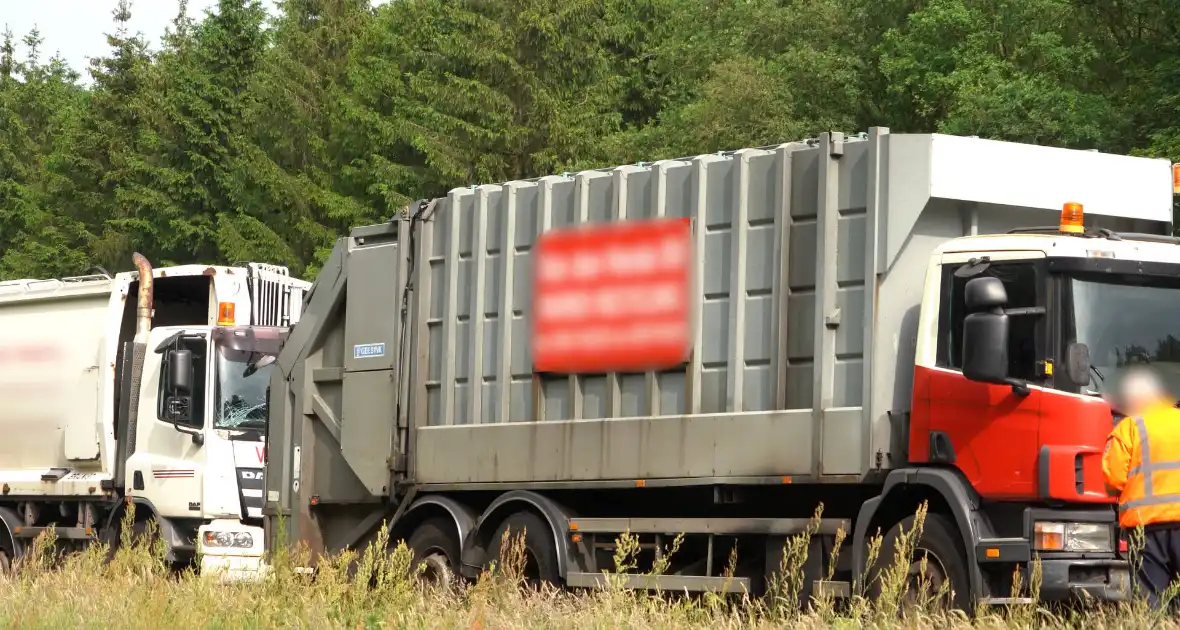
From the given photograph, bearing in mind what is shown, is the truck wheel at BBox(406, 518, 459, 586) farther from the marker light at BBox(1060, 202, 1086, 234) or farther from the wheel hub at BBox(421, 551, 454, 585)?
the marker light at BBox(1060, 202, 1086, 234)

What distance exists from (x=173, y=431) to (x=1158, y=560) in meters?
9.62

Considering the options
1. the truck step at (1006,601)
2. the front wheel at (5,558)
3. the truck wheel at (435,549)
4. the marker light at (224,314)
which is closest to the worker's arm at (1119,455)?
the truck step at (1006,601)

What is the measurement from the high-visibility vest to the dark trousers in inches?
2.5

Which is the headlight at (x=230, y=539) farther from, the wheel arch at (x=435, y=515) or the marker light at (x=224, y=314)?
the wheel arch at (x=435, y=515)

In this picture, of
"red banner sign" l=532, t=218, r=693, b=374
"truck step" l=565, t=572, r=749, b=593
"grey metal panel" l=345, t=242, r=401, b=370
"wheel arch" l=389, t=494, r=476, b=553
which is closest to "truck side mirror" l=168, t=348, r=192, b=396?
"grey metal panel" l=345, t=242, r=401, b=370

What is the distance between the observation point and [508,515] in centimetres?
1118

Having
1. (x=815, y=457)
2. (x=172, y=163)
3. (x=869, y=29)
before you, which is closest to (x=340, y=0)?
(x=172, y=163)

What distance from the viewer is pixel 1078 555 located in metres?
8.22

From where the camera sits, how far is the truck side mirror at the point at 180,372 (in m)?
14.8

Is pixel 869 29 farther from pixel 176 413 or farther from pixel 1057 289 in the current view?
pixel 1057 289

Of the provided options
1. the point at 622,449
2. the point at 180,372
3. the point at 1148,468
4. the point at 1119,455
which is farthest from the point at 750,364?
the point at 180,372

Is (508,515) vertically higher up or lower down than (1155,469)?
lower down

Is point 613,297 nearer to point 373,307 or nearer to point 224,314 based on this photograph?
point 373,307

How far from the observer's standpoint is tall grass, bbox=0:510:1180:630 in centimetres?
790
